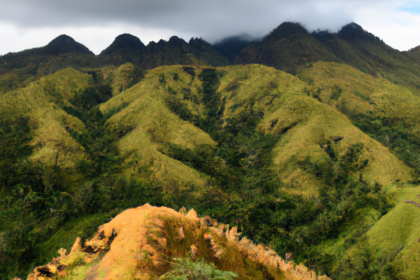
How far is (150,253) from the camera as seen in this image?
65.1 ft

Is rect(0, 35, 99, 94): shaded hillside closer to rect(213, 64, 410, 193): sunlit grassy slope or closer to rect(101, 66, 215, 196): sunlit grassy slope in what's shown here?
rect(101, 66, 215, 196): sunlit grassy slope

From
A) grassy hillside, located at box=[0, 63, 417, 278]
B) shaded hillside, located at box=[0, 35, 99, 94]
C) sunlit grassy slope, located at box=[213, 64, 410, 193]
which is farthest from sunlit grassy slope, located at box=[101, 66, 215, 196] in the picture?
shaded hillside, located at box=[0, 35, 99, 94]

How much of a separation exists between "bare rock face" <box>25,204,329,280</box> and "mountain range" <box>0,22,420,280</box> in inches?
6.3

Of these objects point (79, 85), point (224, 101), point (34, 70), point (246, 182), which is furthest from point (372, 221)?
point (34, 70)

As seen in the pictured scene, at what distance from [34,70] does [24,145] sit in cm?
10736

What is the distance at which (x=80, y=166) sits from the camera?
270ft

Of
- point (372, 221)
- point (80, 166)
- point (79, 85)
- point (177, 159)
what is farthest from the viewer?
point (79, 85)

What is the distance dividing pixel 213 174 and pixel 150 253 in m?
70.2

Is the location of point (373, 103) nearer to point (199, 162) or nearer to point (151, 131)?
point (199, 162)

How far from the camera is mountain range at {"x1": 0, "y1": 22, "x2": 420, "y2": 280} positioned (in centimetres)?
2677

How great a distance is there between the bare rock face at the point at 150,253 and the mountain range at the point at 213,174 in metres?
0.16

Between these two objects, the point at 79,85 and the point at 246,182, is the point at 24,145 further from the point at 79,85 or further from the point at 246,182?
the point at 246,182

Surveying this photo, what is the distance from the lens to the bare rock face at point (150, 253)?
752 inches

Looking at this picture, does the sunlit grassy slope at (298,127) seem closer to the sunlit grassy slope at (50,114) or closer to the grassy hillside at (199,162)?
the grassy hillside at (199,162)
